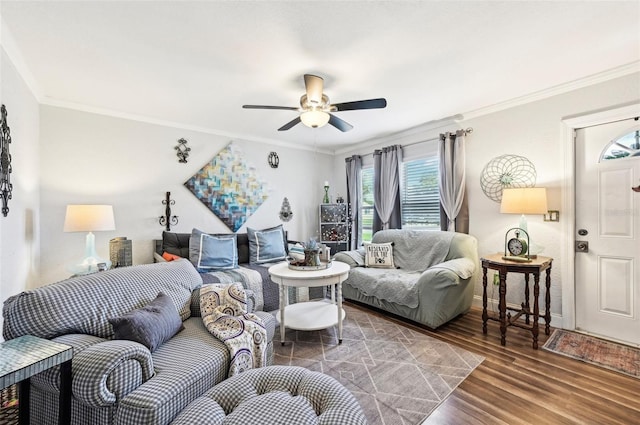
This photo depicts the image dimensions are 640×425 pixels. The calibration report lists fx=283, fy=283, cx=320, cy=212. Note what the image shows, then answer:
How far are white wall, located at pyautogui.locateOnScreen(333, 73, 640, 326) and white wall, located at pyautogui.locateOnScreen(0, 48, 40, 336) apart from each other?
438 centimetres

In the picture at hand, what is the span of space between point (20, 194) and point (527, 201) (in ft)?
14.6

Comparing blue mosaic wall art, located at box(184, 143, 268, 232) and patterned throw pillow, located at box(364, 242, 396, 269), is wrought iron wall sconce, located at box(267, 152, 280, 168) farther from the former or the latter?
patterned throw pillow, located at box(364, 242, 396, 269)

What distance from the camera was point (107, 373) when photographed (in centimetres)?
121

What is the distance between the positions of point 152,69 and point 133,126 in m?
1.45

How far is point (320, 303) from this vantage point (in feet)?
10.6

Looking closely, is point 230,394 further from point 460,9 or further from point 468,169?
point 468,169

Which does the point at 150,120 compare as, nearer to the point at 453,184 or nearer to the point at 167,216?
the point at 167,216

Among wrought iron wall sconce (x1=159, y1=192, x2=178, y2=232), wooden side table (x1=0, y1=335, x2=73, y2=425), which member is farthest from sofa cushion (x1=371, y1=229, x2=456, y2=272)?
wooden side table (x1=0, y1=335, x2=73, y2=425)

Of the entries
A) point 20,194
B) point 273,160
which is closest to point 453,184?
point 273,160

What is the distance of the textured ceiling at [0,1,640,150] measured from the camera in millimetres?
1728

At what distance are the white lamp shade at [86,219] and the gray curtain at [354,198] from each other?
3.52m

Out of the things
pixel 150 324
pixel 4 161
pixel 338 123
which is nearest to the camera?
pixel 150 324

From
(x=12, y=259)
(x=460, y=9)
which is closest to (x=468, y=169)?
(x=460, y=9)

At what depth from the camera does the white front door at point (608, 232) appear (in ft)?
8.12
